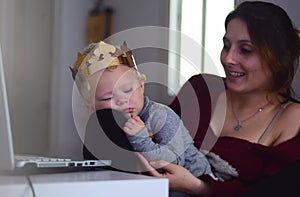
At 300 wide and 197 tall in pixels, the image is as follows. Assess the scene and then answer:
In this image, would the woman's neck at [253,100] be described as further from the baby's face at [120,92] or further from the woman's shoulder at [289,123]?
the baby's face at [120,92]

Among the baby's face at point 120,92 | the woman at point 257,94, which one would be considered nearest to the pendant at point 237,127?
the woman at point 257,94

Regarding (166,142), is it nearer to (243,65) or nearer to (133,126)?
(133,126)

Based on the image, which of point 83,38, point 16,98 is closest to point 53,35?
point 83,38

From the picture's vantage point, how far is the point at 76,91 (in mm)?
1104

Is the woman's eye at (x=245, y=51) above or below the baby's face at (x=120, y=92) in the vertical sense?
above

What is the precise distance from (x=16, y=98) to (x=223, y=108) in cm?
223

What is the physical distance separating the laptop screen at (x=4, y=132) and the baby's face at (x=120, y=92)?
32cm

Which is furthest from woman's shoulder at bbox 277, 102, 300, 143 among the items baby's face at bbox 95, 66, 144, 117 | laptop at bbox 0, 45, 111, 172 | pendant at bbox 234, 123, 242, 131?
laptop at bbox 0, 45, 111, 172

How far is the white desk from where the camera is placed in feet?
2.00

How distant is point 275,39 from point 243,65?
0.35ft

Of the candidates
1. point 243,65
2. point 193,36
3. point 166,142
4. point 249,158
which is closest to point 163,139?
point 166,142

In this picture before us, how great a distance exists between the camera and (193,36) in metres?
2.55

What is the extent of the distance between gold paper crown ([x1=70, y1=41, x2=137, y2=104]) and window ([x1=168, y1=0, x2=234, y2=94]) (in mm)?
1115

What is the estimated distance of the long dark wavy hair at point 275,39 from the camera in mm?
1236
